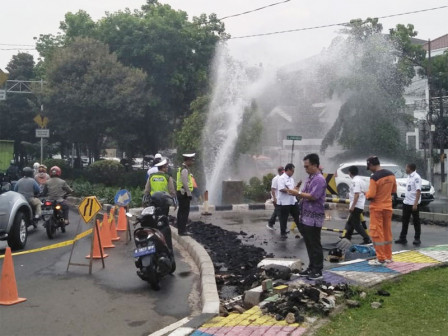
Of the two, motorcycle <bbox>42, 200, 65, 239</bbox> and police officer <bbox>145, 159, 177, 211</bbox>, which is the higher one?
police officer <bbox>145, 159, 177, 211</bbox>

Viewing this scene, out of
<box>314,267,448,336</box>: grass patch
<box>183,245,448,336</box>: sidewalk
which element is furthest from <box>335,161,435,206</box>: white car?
<box>314,267,448,336</box>: grass patch

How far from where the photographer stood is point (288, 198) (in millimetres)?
11578

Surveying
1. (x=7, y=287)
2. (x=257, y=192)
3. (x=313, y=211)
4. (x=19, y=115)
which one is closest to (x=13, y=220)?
(x=7, y=287)

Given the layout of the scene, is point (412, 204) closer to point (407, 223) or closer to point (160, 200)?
point (407, 223)

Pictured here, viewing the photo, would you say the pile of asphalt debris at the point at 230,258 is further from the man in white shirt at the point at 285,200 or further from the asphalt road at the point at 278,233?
the man in white shirt at the point at 285,200

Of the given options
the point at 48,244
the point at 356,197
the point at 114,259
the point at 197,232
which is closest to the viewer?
the point at 114,259

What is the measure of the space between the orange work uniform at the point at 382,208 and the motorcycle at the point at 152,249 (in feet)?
10.7

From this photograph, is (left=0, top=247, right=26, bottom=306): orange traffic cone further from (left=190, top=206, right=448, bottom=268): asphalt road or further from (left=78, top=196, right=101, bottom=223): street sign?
(left=190, top=206, right=448, bottom=268): asphalt road

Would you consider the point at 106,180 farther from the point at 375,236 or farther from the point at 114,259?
the point at 375,236

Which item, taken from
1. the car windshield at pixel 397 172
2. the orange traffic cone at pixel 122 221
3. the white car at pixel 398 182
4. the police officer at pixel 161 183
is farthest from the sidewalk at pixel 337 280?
the car windshield at pixel 397 172

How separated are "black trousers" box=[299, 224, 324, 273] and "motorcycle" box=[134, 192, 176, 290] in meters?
1.98

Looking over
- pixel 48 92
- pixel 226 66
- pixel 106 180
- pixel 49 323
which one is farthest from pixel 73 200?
pixel 49 323

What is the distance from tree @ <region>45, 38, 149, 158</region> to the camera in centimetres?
2758

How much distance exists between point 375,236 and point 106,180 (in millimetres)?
22688
